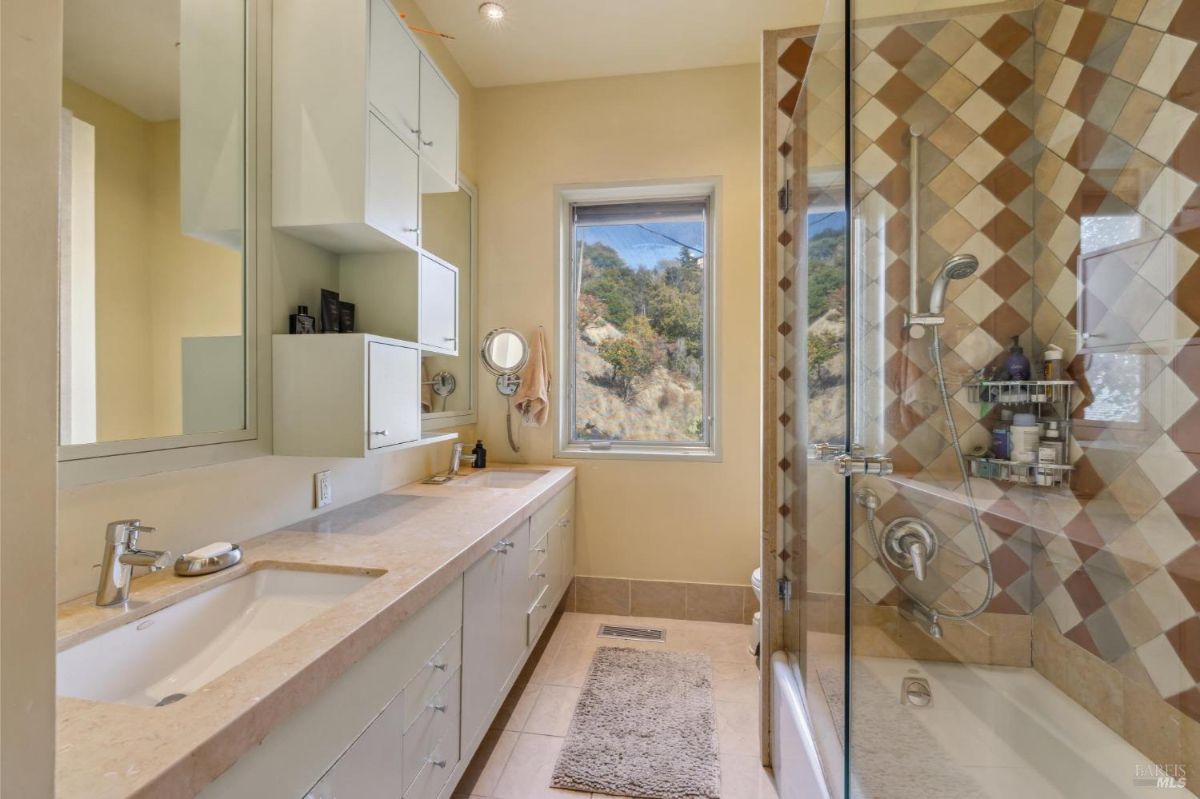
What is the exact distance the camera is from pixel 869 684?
43.5 inches

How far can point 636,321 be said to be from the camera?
278 centimetres

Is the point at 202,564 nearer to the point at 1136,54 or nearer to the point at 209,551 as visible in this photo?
the point at 209,551

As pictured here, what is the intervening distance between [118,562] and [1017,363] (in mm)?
2013

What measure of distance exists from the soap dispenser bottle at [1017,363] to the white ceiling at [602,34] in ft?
6.08

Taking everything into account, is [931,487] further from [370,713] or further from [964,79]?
[370,713]

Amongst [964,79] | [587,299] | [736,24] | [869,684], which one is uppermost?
[736,24]

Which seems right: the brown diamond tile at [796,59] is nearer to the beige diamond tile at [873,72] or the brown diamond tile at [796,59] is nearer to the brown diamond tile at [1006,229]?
the beige diamond tile at [873,72]

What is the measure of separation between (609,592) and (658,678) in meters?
0.63

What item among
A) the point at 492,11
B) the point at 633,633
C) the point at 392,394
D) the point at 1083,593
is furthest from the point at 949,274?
the point at 492,11

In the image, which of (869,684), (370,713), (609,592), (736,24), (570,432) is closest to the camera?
(370,713)

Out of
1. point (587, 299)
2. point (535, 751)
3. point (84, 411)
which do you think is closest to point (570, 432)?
point (587, 299)

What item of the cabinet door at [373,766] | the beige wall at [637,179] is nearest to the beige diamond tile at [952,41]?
the beige wall at [637,179]

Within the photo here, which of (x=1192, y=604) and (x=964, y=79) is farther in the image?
(x=964, y=79)

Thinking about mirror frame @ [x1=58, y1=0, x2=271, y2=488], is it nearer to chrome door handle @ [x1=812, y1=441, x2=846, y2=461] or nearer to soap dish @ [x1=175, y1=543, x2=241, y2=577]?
soap dish @ [x1=175, y1=543, x2=241, y2=577]
